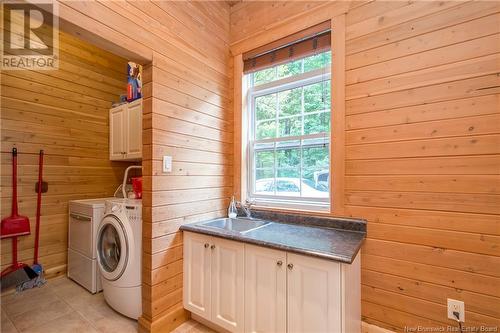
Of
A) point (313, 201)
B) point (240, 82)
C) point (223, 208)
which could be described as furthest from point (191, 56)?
point (313, 201)

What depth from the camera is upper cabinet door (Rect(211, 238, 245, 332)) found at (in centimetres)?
160

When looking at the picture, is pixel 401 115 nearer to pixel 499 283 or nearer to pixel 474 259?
pixel 474 259

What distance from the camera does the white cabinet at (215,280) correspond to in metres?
1.61

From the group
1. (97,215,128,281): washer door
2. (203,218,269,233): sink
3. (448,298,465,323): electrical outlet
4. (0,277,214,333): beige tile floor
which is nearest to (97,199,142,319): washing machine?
(97,215,128,281): washer door

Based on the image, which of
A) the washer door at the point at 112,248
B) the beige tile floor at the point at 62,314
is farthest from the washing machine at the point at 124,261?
the beige tile floor at the point at 62,314

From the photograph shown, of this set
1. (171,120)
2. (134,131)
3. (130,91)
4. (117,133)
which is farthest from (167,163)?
(117,133)

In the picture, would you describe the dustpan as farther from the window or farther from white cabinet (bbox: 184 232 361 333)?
the window

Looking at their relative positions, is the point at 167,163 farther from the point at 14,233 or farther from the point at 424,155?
the point at 14,233

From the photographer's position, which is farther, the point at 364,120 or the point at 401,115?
the point at 364,120

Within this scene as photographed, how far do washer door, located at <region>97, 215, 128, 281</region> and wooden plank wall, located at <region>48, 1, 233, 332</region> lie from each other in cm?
30

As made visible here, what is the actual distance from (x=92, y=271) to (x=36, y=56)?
251 cm

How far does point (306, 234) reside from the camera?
5.52ft

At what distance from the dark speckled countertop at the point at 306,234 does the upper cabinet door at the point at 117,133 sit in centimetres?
154

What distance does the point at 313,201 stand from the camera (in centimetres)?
206
